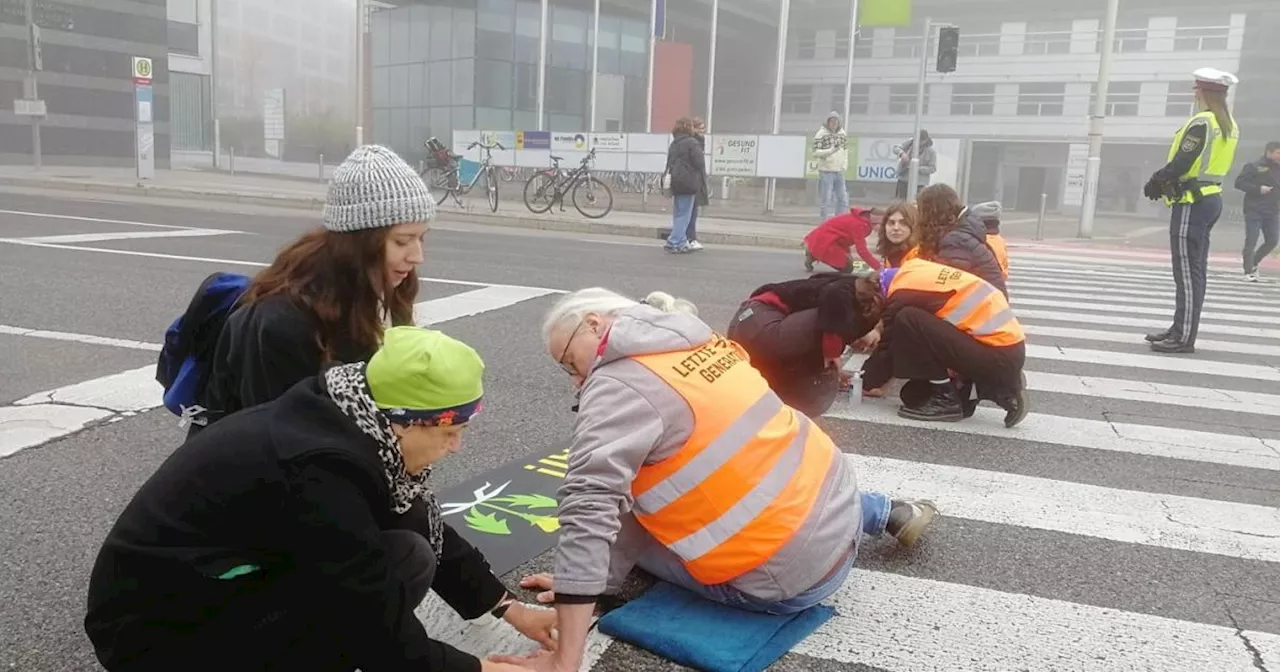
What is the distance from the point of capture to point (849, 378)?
19.9 ft

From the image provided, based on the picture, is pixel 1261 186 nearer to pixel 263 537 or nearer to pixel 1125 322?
pixel 1125 322

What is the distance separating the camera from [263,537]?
1.98m

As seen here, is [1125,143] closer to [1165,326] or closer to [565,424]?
[1165,326]

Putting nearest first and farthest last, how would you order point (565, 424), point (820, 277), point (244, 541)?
point (244, 541) → point (820, 277) → point (565, 424)

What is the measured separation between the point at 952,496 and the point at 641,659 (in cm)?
198

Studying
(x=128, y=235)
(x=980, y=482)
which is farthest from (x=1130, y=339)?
(x=128, y=235)

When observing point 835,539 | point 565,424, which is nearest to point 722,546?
point 835,539

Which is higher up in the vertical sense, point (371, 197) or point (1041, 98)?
point (1041, 98)

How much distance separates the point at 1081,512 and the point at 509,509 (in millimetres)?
2261

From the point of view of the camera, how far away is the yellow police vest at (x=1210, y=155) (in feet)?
24.1

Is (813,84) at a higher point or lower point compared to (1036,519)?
higher

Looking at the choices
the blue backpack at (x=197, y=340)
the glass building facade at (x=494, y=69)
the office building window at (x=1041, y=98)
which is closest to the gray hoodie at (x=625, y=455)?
the blue backpack at (x=197, y=340)

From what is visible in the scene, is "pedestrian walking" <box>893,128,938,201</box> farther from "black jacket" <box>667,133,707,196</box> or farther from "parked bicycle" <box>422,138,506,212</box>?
"parked bicycle" <box>422,138,506,212</box>

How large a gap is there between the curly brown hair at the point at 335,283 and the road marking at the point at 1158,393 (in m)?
4.77
